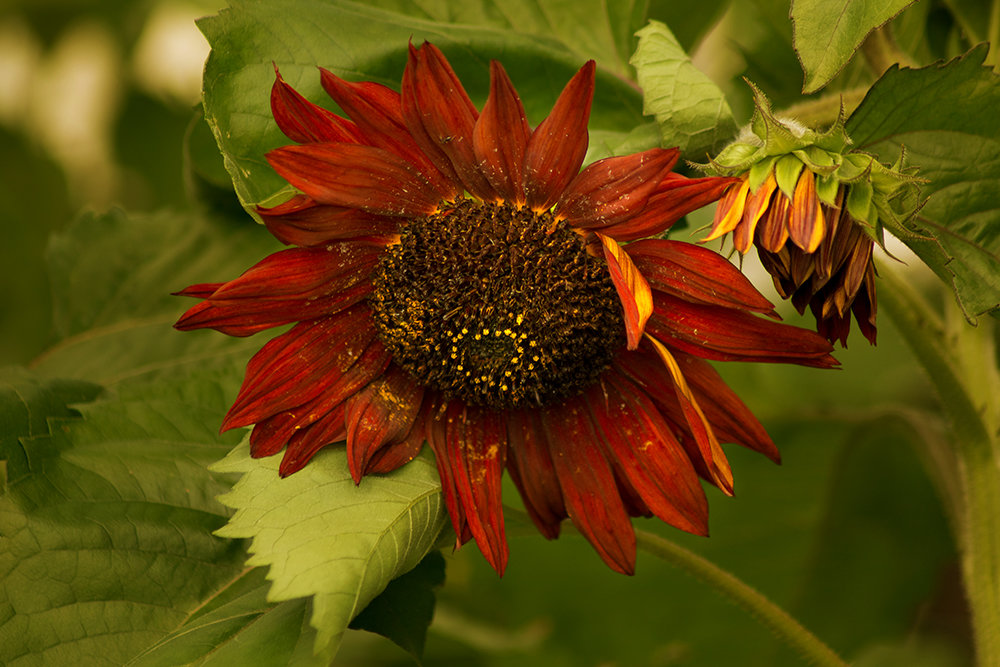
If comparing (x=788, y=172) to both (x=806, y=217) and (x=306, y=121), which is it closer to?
(x=806, y=217)

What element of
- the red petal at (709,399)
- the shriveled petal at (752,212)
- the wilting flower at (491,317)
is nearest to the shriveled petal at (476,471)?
the wilting flower at (491,317)

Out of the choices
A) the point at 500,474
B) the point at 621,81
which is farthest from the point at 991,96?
the point at 500,474

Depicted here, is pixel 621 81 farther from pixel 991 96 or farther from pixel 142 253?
pixel 142 253

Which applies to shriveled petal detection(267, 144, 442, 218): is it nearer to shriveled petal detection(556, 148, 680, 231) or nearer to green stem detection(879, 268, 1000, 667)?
shriveled petal detection(556, 148, 680, 231)

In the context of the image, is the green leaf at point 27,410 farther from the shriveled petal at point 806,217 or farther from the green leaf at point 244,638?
the shriveled petal at point 806,217

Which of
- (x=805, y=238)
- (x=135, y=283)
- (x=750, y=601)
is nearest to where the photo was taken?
(x=805, y=238)

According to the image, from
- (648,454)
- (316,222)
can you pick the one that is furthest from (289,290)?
(648,454)
